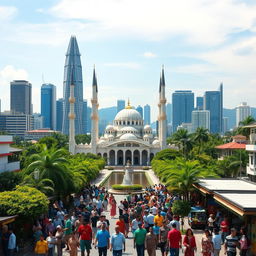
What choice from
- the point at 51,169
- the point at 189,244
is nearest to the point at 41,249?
the point at 189,244

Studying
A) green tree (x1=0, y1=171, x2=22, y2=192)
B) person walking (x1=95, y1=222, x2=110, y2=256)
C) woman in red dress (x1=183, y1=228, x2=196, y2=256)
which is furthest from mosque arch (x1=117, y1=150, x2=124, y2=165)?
woman in red dress (x1=183, y1=228, x2=196, y2=256)

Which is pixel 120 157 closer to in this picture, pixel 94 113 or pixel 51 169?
pixel 94 113

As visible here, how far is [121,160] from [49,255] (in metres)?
82.5

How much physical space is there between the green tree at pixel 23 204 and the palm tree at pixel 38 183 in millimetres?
3304

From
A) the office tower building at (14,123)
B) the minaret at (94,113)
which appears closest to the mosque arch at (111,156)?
the minaret at (94,113)

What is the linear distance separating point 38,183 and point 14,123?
588ft

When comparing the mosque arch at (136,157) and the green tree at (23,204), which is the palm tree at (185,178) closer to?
the green tree at (23,204)

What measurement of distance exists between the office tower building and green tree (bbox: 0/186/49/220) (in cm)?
17886

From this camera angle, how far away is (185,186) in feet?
72.6

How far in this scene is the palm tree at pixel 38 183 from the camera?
20828 millimetres

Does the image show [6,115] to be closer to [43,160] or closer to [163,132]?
[163,132]

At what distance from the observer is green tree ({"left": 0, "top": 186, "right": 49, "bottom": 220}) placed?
15962mm

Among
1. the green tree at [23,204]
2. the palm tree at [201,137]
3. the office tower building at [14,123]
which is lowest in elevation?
the green tree at [23,204]

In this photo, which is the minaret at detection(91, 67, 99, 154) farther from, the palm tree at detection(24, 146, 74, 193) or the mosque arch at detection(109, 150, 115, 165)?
the palm tree at detection(24, 146, 74, 193)
